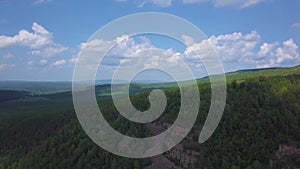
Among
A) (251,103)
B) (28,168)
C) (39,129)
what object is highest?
(251,103)

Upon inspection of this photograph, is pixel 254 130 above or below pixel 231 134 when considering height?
above

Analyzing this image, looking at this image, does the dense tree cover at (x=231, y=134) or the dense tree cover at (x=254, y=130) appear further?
the dense tree cover at (x=231, y=134)

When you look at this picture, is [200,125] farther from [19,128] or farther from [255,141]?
[19,128]

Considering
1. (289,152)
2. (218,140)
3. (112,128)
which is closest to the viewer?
(289,152)

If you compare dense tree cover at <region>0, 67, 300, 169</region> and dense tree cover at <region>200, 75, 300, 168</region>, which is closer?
dense tree cover at <region>200, 75, 300, 168</region>

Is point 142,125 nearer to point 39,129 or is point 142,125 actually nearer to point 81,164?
point 81,164

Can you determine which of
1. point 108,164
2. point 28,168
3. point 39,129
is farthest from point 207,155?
point 39,129

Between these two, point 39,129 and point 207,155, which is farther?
point 39,129

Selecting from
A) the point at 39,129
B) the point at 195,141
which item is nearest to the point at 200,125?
the point at 195,141

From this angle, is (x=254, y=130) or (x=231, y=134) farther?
(x=254, y=130)

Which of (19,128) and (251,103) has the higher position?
(251,103)

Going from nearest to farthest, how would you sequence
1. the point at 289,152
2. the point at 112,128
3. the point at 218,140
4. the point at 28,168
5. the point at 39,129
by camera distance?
the point at 289,152 < the point at 218,140 < the point at 112,128 < the point at 28,168 < the point at 39,129
